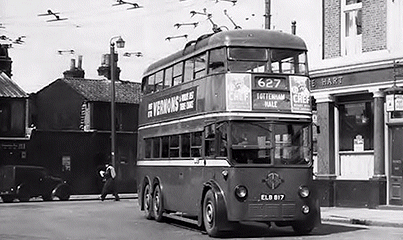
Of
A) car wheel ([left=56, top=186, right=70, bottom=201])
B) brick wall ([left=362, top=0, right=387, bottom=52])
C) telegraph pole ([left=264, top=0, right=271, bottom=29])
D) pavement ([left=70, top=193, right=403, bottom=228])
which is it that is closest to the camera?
pavement ([left=70, top=193, right=403, bottom=228])

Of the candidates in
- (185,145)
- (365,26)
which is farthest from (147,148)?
(365,26)

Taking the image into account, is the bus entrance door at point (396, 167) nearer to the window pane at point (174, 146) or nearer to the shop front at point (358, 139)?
the shop front at point (358, 139)

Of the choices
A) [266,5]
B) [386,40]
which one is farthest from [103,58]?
[386,40]

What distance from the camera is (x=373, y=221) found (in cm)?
2000

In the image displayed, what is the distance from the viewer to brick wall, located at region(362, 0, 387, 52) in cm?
2405

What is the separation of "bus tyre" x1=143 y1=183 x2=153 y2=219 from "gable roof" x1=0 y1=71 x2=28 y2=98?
22.5 metres

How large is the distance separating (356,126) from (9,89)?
24.9 metres

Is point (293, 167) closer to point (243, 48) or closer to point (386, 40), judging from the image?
point (243, 48)

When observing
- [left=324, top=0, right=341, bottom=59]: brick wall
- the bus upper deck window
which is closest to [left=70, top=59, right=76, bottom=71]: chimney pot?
[left=324, top=0, right=341, bottom=59]: brick wall

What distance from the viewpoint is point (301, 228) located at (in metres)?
17.0

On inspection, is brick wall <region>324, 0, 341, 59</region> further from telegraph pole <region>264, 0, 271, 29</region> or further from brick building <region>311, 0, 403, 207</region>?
telegraph pole <region>264, 0, 271, 29</region>

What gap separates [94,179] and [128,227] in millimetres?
25175

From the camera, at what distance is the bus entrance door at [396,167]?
2348 cm

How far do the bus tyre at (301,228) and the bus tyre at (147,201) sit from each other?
19.5ft
